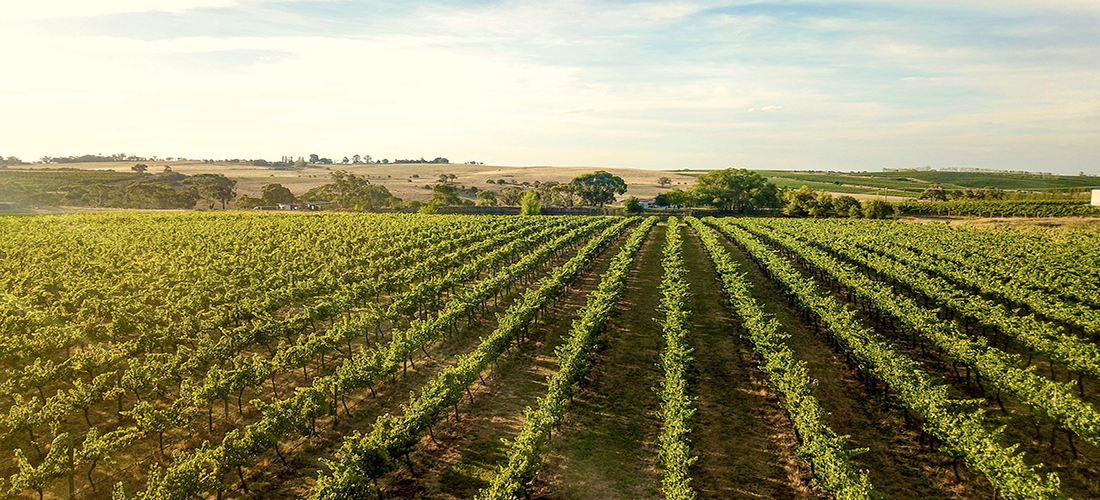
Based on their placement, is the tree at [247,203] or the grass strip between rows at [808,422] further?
the tree at [247,203]

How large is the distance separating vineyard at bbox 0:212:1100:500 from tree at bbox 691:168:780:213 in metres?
85.2

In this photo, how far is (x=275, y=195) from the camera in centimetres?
13762

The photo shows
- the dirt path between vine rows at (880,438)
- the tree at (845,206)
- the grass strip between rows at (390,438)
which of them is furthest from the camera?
the tree at (845,206)

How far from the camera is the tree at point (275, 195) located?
447ft

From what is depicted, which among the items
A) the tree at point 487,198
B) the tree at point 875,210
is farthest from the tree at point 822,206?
the tree at point 487,198

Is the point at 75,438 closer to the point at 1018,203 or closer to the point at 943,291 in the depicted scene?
the point at 943,291

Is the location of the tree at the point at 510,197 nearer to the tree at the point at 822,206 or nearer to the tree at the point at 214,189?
the tree at the point at 822,206

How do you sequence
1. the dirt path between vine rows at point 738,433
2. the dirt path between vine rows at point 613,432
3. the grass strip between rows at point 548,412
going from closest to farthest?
the grass strip between rows at point 548,412, the dirt path between vine rows at point 738,433, the dirt path between vine rows at point 613,432

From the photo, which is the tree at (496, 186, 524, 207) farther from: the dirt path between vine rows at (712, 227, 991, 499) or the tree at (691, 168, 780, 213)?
the dirt path between vine rows at (712, 227, 991, 499)

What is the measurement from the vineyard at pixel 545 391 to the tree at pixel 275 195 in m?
106

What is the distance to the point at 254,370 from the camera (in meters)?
18.4

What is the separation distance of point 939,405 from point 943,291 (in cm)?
1659

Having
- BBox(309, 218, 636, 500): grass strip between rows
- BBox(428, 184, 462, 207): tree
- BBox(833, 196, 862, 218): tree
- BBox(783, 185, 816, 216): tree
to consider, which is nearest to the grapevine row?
BBox(309, 218, 636, 500): grass strip between rows

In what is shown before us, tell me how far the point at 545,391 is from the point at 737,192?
11217 centimetres
